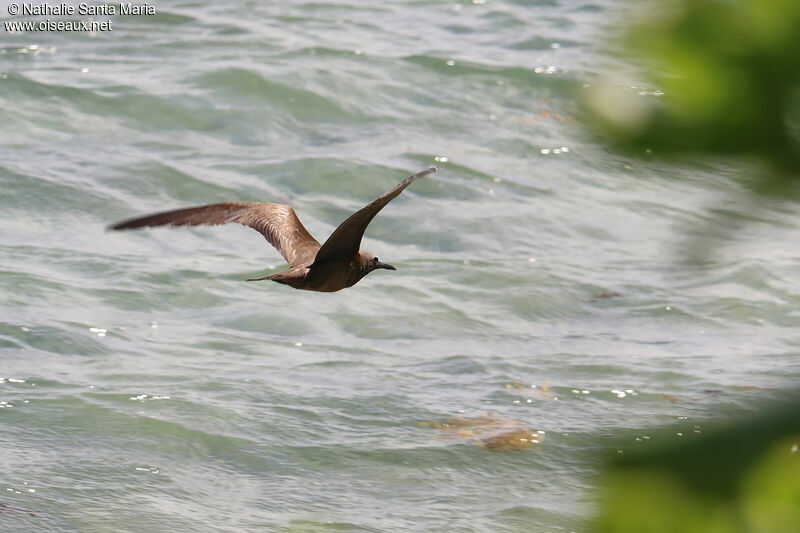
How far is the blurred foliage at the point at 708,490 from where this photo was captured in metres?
0.52

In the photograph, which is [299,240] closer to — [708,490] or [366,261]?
[366,261]

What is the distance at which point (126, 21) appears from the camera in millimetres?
13891

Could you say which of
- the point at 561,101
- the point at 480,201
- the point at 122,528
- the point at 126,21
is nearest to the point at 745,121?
the point at 561,101

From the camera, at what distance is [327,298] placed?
901 cm

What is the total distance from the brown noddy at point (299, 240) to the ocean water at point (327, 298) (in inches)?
40.4

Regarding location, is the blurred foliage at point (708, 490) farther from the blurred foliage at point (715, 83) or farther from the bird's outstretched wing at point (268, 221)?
the bird's outstretched wing at point (268, 221)

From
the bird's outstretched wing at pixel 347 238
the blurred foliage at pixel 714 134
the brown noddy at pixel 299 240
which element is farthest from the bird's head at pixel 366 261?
the blurred foliage at pixel 714 134

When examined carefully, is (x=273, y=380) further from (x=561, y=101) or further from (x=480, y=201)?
(x=561, y=101)

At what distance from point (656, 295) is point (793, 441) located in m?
8.93

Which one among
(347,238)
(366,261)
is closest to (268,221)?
(366,261)

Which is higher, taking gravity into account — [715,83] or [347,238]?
[715,83]

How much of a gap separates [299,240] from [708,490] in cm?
421

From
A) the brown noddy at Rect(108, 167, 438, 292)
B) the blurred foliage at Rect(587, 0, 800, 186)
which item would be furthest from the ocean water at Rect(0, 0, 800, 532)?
the blurred foliage at Rect(587, 0, 800, 186)

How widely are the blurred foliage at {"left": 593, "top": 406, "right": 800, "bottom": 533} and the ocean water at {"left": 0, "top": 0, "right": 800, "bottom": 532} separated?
2.85 metres
